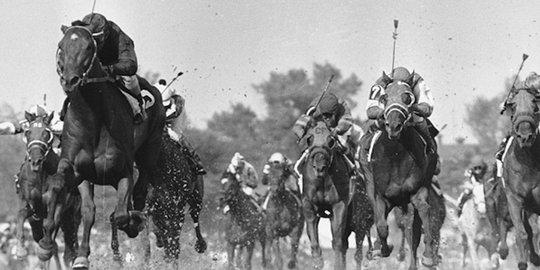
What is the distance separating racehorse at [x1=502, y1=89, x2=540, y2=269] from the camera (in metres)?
17.3

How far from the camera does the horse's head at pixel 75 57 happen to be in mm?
13750

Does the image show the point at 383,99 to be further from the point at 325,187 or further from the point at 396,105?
the point at 325,187

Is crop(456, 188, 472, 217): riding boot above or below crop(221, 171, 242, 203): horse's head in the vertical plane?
above

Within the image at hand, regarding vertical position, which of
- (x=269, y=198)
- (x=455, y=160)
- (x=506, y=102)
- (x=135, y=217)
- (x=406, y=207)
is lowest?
(x=135, y=217)

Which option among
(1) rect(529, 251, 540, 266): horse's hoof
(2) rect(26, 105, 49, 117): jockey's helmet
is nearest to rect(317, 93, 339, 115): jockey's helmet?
(1) rect(529, 251, 540, 266): horse's hoof

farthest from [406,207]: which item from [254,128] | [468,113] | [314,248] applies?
[468,113]

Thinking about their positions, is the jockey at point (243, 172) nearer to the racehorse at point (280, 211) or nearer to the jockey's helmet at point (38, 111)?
the racehorse at point (280, 211)

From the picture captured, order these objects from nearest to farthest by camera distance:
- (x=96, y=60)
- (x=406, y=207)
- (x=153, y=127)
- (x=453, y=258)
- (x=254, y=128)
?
(x=96, y=60) < (x=153, y=127) < (x=406, y=207) < (x=453, y=258) < (x=254, y=128)

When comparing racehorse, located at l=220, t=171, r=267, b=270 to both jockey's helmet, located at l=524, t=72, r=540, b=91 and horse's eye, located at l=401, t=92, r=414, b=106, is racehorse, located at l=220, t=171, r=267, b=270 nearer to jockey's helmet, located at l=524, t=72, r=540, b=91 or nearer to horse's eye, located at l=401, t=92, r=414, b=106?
jockey's helmet, located at l=524, t=72, r=540, b=91

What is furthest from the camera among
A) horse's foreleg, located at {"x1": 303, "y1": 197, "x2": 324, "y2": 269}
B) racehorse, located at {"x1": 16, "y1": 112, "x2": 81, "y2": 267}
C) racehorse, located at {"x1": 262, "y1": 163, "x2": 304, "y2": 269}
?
racehorse, located at {"x1": 262, "y1": 163, "x2": 304, "y2": 269}

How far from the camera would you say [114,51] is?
15.2 metres

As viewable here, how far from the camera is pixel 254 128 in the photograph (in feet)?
239

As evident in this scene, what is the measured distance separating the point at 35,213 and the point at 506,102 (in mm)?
8302

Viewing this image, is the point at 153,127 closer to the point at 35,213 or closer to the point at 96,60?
the point at 96,60
